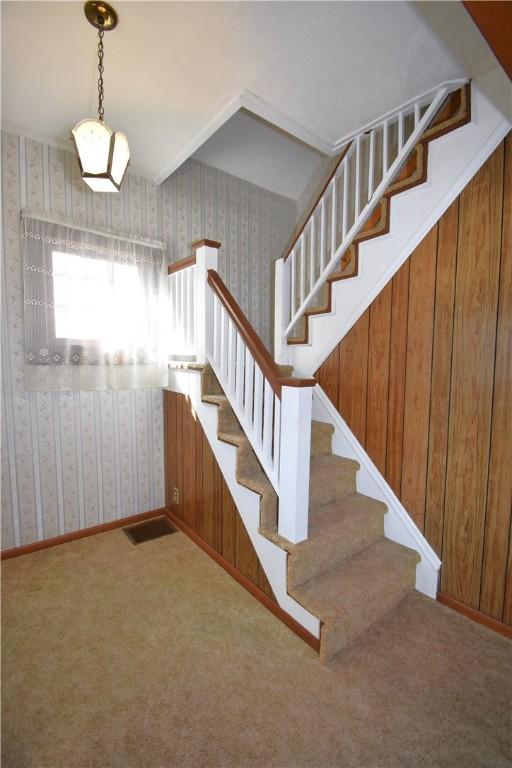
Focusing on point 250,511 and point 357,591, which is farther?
point 250,511

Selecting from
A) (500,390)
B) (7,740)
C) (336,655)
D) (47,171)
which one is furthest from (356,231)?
(7,740)

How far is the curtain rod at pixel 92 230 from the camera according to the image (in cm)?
228

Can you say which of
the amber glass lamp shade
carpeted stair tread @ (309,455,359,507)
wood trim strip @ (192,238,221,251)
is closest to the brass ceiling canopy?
the amber glass lamp shade

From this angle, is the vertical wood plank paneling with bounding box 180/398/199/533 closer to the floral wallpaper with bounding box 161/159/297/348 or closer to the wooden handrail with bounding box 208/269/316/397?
the wooden handrail with bounding box 208/269/316/397

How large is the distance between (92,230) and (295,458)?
88.5 inches

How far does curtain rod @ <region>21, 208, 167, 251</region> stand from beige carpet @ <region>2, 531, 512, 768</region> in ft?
7.94

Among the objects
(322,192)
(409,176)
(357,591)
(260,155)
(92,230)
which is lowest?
(357,591)

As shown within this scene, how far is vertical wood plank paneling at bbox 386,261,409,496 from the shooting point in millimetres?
2125

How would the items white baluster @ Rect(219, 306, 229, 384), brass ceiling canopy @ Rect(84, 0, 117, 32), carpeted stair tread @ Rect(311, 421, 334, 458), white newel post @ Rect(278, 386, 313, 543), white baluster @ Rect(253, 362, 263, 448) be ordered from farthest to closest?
carpeted stair tread @ Rect(311, 421, 334, 458) < white baluster @ Rect(219, 306, 229, 384) < white baluster @ Rect(253, 362, 263, 448) < white newel post @ Rect(278, 386, 313, 543) < brass ceiling canopy @ Rect(84, 0, 117, 32)

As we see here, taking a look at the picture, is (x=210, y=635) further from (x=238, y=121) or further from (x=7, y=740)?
(x=238, y=121)

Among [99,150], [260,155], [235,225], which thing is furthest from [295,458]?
[260,155]

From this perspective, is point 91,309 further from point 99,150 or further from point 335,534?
point 335,534

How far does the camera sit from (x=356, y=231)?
2.38 metres

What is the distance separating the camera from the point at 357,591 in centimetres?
174
